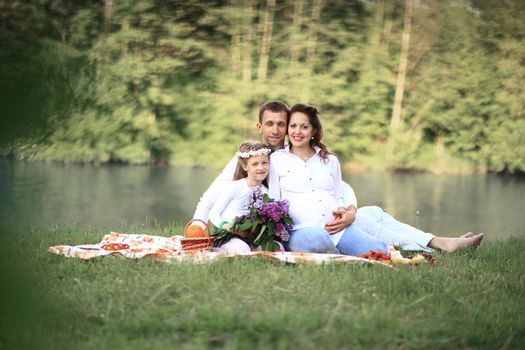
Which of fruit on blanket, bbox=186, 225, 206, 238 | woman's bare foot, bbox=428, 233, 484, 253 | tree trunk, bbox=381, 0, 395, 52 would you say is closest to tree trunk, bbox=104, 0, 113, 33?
fruit on blanket, bbox=186, 225, 206, 238

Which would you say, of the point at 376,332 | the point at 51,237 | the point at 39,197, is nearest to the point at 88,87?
the point at 376,332

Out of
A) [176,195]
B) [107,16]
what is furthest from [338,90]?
[107,16]

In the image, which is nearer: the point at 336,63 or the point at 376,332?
the point at 376,332

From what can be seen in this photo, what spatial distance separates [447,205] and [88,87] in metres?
10.0

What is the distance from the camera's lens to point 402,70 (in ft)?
43.1

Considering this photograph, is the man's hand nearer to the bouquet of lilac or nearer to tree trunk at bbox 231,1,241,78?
the bouquet of lilac

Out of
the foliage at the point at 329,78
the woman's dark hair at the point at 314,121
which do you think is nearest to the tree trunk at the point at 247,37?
the foliage at the point at 329,78

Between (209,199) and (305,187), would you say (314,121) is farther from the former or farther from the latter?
(209,199)

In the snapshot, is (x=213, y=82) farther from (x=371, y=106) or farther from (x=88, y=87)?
(x=88, y=87)

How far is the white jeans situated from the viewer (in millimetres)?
3217

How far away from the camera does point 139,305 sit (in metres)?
1.97

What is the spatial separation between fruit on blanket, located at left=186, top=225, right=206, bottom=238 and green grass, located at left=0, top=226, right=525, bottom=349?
0.95 feet

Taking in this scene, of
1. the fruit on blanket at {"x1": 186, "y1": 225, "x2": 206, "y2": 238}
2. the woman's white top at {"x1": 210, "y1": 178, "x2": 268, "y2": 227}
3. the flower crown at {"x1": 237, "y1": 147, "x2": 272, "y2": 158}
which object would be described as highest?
the flower crown at {"x1": 237, "y1": 147, "x2": 272, "y2": 158}

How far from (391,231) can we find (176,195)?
A: 7059 mm
